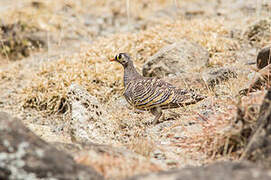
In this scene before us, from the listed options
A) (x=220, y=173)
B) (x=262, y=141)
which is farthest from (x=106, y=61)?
(x=220, y=173)

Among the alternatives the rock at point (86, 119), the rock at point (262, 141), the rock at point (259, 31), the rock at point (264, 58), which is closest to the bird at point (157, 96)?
the rock at point (86, 119)

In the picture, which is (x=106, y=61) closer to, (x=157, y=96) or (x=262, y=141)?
(x=157, y=96)

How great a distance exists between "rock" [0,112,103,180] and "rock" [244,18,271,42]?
5.83 metres

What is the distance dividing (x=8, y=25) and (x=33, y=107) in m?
4.28

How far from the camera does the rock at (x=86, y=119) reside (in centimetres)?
421

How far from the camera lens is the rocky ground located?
99.3 inches

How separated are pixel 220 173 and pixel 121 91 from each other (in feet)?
14.8

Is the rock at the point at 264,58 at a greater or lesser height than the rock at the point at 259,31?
lesser

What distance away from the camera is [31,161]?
237cm

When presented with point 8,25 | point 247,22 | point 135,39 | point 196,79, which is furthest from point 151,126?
point 8,25

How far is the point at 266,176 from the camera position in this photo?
2.08m

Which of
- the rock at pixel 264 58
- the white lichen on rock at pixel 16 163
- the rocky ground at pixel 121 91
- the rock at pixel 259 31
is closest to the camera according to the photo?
the white lichen on rock at pixel 16 163

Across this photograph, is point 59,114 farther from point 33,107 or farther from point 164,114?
point 164,114

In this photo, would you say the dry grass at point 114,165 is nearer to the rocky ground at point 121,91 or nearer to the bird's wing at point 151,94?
the rocky ground at point 121,91
